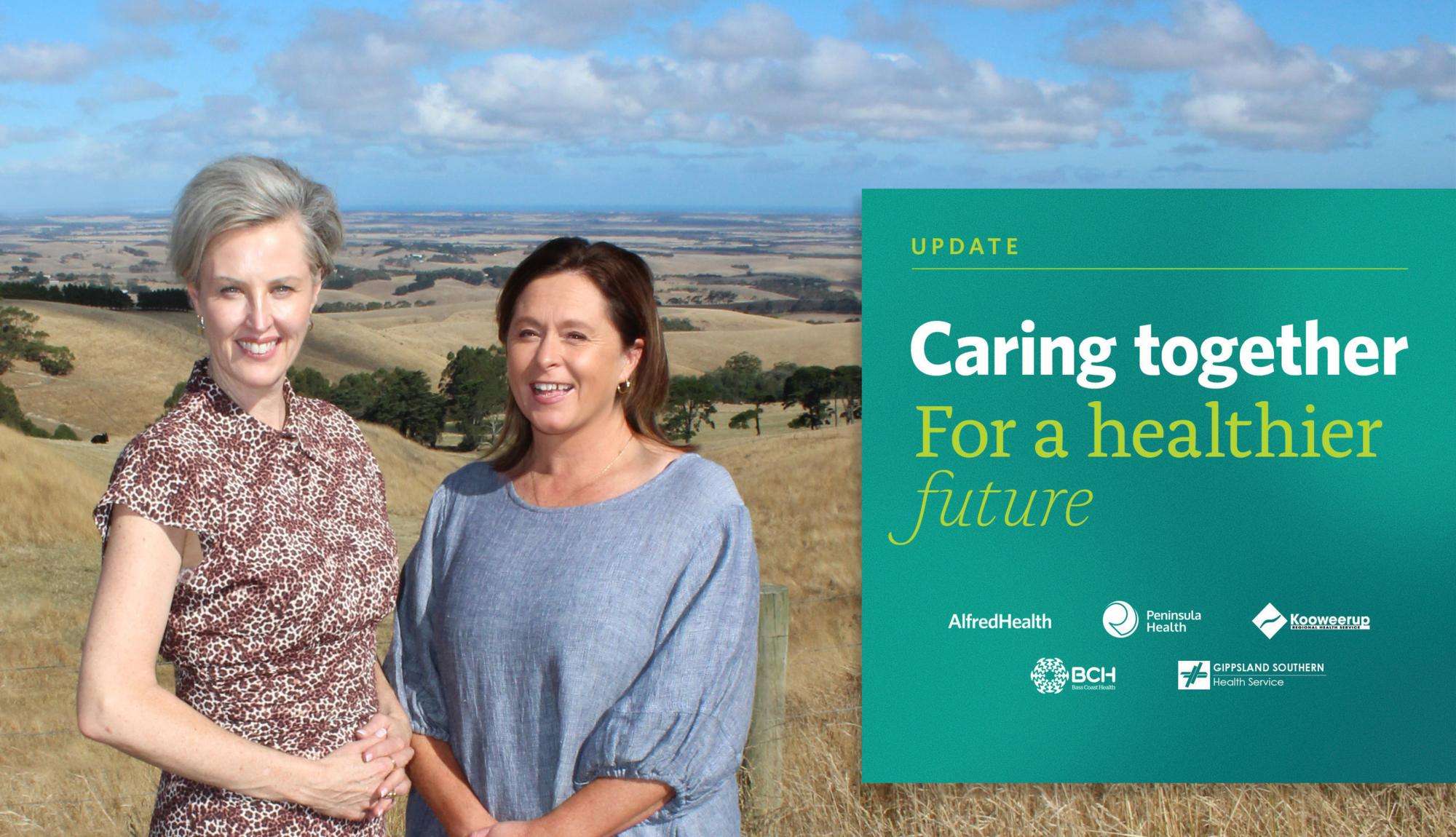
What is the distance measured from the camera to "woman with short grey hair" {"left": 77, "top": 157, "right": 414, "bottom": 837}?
1.85 meters

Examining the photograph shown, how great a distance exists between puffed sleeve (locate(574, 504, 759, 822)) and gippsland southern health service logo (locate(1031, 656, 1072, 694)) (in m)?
1.58

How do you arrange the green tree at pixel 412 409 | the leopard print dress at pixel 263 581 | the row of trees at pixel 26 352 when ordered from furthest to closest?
1. the row of trees at pixel 26 352
2. the green tree at pixel 412 409
3. the leopard print dress at pixel 263 581

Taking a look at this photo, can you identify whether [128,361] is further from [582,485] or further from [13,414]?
[582,485]

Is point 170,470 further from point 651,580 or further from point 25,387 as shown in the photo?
point 25,387

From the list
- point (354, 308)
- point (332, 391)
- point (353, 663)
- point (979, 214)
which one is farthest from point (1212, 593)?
point (354, 308)

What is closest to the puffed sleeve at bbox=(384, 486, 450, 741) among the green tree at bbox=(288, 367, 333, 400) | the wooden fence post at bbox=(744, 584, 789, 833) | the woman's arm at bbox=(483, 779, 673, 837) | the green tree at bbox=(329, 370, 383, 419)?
the woman's arm at bbox=(483, 779, 673, 837)

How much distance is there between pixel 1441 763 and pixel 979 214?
6.78 ft

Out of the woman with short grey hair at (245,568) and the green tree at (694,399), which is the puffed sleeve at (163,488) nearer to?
the woman with short grey hair at (245,568)

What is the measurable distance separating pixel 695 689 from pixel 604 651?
163 millimetres

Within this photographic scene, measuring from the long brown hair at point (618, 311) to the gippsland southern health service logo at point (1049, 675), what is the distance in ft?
5.33


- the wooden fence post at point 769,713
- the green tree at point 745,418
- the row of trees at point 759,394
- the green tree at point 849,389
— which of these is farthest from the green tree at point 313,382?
the wooden fence post at point 769,713

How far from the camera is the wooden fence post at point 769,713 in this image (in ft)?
11.8

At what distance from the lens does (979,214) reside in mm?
3559

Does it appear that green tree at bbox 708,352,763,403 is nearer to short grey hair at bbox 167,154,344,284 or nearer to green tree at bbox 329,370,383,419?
green tree at bbox 329,370,383,419
